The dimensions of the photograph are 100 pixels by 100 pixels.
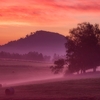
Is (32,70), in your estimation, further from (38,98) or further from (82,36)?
(38,98)

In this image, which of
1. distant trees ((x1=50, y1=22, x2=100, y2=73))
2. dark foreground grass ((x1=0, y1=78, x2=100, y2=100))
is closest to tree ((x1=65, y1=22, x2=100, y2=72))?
distant trees ((x1=50, y1=22, x2=100, y2=73))

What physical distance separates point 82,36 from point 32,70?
38.1 m

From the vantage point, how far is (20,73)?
123750 mm

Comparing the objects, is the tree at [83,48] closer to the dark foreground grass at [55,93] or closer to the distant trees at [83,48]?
the distant trees at [83,48]

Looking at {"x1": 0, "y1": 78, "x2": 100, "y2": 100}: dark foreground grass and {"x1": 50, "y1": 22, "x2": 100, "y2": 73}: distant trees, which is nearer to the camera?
{"x1": 0, "y1": 78, "x2": 100, "y2": 100}: dark foreground grass

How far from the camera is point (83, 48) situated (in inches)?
3863

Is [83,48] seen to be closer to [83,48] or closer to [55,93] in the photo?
[83,48]

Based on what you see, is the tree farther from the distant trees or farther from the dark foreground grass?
the dark foreground grass

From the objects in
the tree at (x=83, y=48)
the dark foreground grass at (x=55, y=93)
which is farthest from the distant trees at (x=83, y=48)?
the dark foreground grass at (x=55, y=93)

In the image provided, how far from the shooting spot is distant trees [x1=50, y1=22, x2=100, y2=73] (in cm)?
9675

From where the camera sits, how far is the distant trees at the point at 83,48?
9675 cm

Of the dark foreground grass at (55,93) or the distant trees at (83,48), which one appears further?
the distant trees at (83,48)

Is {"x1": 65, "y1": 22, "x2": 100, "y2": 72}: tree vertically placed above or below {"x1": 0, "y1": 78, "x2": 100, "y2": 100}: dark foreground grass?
above

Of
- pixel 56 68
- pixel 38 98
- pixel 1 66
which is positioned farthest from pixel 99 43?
pixel 38 98
